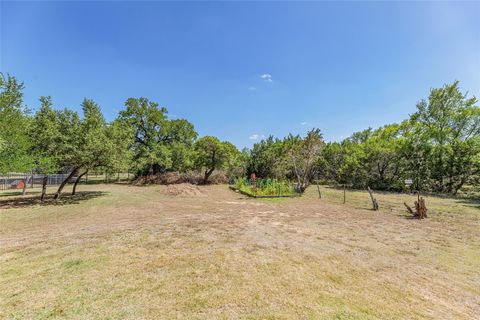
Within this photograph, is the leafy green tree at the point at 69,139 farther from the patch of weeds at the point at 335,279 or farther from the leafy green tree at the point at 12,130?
the patch of weeds at the point at 335,279

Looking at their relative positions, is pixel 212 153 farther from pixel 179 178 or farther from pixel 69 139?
pixel 69 139

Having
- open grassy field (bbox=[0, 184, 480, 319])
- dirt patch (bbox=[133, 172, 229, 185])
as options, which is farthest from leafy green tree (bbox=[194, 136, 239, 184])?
open grassy field (bbox=[0, 184, 480, 319])

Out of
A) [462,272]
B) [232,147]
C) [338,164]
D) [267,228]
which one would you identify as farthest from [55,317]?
[338,164]

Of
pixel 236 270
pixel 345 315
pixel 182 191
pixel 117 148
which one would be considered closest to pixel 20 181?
pixel 117 148

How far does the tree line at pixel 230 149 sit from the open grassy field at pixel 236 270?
4998 millimetres

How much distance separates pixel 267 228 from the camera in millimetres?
6980

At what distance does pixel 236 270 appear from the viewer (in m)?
3.93

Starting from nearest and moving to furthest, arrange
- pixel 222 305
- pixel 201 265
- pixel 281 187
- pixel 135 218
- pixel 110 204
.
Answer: pixel 222 305 < pixel 201 265 < pixel 135 218 < pixel 110 204 < pixel 281 187

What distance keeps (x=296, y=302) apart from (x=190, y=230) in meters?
4.24

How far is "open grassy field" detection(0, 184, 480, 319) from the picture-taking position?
114 inches

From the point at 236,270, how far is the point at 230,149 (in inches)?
846

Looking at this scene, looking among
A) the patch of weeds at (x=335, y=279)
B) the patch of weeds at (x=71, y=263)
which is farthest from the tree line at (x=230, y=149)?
Result: the patch of weeds at (x=335, y=279)

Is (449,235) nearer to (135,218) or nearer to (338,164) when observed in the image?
(135,218)

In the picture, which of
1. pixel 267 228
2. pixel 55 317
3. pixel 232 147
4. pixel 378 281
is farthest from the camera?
pixel 232 147
